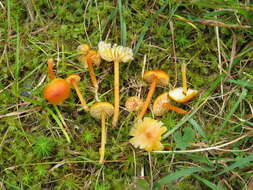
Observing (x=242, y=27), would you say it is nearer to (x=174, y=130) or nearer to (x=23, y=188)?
(x=174, y=130)

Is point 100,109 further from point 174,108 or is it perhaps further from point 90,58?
point 174,108

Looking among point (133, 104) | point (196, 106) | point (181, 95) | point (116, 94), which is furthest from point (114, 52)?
point (196, 106)

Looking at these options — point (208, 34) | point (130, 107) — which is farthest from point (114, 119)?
point (208, 34)

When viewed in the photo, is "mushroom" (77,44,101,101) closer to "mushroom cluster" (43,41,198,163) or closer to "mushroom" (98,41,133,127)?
"mushroom cluster" (43,41,198,163)

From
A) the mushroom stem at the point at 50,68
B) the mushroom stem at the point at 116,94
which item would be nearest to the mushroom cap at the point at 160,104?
the mushroom stem at the point at 116,94

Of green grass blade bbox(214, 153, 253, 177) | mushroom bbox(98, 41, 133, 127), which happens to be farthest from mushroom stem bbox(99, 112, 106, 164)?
green grass blade bbox(214, 153, 253, 177)
